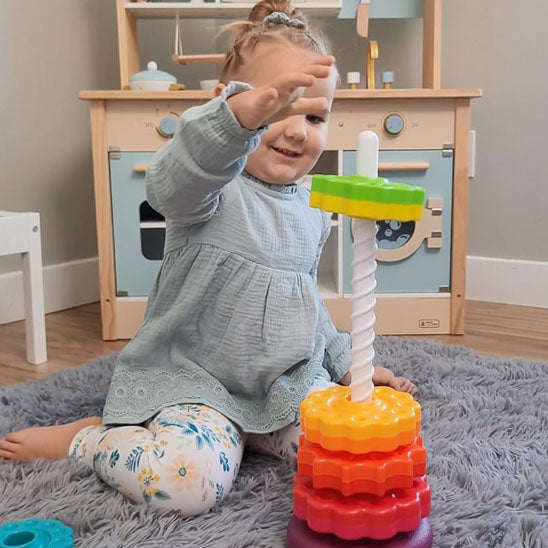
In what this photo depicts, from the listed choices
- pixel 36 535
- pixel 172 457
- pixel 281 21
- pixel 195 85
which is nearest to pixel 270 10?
pixel 281 21

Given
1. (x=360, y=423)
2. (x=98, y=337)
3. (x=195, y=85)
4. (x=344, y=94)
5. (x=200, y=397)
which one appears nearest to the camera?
(x=360, y=423)

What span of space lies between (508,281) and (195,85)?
958mm

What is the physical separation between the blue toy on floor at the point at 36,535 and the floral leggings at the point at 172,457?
10 centimetres

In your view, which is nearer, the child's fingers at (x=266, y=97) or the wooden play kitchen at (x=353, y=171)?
the child's fingers at (x=266, y=97)

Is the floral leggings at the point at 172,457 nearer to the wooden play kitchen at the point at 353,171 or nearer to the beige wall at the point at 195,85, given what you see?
the wooden play kitchen at the point at 353,171

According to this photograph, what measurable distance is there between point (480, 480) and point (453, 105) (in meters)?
0.87

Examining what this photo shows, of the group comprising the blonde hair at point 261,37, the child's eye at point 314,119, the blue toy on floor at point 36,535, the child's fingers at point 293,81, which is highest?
the blonde hair at point 261,37

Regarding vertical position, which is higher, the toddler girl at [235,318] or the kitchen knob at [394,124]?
the kitchen knob at [394,124]

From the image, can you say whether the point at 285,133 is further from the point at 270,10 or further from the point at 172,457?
the point at 172,457

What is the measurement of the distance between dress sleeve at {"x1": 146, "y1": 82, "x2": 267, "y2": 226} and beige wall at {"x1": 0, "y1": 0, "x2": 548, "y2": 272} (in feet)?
3.32

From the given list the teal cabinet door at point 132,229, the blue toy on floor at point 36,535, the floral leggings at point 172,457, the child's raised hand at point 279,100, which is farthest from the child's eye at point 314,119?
the teal cabinet door at point 132,229

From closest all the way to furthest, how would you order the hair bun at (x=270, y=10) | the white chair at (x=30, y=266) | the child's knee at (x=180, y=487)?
1. the child's knee at (x=180, y=487)
2. the hair bun at (x=270, y=10)
3. the white chair at (x=30, y=266)

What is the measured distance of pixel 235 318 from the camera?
0.81 meters

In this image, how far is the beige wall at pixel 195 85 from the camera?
165cm
